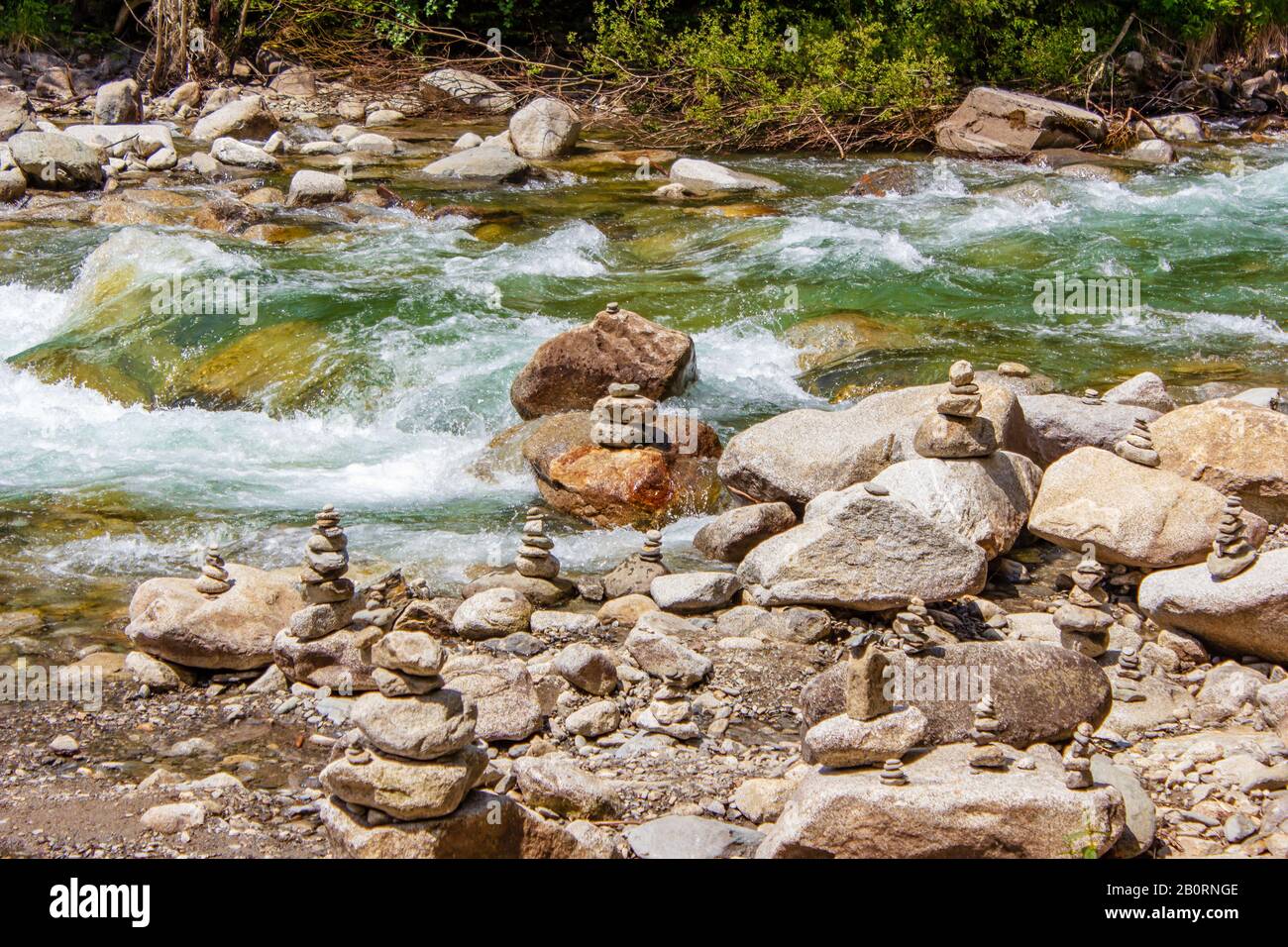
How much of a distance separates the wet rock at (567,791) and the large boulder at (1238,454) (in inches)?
181

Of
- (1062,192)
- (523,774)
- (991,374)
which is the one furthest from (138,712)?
(1062,192)

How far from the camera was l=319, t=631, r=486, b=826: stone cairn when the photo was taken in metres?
4.45

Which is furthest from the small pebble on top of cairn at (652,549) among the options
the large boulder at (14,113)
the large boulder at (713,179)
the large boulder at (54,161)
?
the large boulder at (14,113)

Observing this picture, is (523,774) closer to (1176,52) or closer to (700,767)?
(700,767)

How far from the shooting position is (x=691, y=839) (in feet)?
16.2

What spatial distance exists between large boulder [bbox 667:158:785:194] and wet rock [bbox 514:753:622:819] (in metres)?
13.3

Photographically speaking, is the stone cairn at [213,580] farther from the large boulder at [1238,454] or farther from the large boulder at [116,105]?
the large boulder at [116,105]

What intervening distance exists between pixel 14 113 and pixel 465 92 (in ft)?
23.9

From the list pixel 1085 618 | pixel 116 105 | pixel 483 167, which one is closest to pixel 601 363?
pixel 1085 618

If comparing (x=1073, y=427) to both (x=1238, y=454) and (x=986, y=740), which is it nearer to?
(x=1238, y=454)

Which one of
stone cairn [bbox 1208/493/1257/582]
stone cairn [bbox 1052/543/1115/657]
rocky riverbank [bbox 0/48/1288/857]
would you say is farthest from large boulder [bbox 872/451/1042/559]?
stone cairn [bbox 1208/493/1257/582]

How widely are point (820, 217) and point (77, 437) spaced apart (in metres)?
9.07

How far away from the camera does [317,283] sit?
13.6 m

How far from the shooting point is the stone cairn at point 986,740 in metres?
4.83
